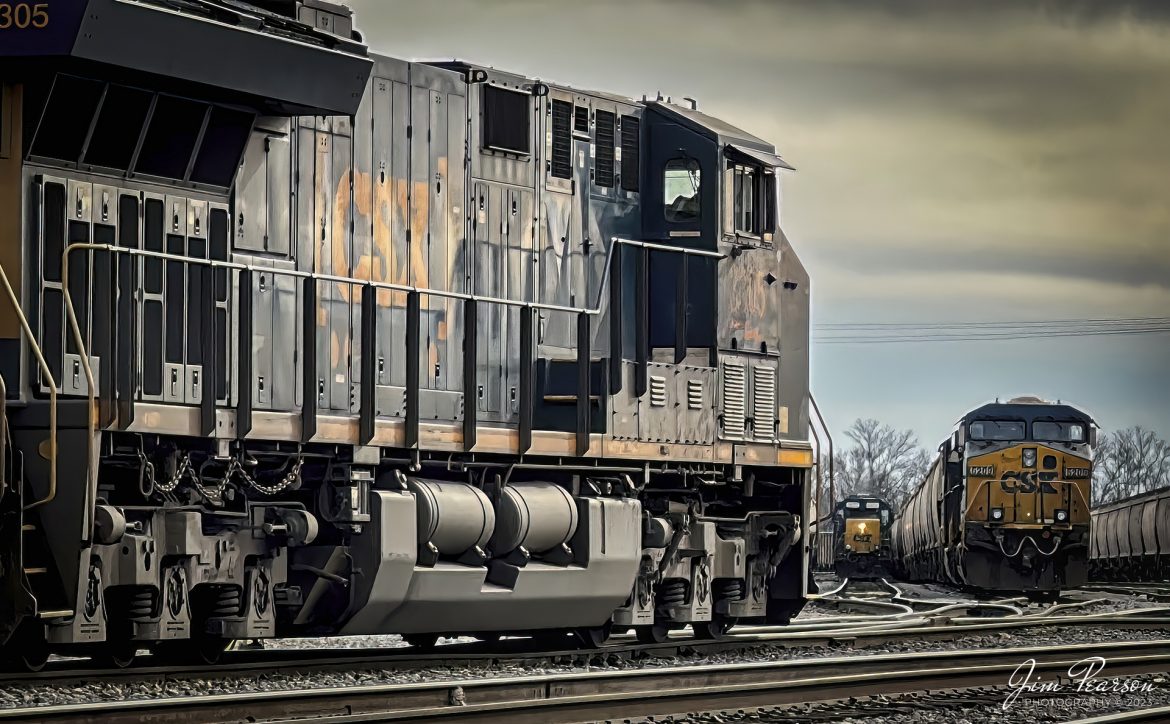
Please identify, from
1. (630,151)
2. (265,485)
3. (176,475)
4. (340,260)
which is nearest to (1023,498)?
(630,151)

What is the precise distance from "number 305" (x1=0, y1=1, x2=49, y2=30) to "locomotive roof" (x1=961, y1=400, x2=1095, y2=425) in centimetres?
2262

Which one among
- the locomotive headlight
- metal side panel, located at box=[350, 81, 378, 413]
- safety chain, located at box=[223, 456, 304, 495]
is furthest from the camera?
the locomotive headlight

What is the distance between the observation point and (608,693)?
10266 mm

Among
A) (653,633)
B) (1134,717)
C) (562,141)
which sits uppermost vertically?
(562,141)

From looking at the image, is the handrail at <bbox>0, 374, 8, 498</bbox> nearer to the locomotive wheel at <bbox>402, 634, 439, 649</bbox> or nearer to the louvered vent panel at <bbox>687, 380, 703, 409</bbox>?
the locomotive wheel at <bbox>402, 634, 439, 649</bbox>

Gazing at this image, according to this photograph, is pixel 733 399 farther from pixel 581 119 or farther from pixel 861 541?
pixel 861 541

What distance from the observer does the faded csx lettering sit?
1123 inches

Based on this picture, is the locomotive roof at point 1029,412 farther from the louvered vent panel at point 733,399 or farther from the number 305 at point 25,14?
the number 305 at point 25,14

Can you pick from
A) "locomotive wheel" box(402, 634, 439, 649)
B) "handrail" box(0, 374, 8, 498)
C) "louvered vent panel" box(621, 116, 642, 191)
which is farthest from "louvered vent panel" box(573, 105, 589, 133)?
"handrail" box(0, 374, 8, 498)

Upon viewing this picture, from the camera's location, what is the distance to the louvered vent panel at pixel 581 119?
551 inches

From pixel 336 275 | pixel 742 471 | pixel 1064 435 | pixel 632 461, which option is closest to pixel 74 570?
pixel 336 275

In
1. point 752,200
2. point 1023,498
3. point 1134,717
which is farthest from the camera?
point 1023,498

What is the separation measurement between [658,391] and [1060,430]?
17366 mm

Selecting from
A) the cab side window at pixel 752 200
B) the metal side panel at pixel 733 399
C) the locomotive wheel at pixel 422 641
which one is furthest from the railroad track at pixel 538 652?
the cab side window at pixel 752 200
